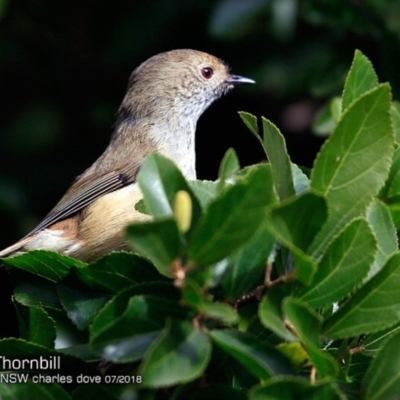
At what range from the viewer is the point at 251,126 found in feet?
8.13

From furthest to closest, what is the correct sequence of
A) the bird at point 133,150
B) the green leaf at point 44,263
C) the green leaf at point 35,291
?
the bird at point 133,150 → the green leaf at point 35,291 → the green leaf at point 44,263

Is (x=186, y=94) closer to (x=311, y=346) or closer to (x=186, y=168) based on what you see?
(x=186, y=168)

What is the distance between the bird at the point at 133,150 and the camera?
14.6ft

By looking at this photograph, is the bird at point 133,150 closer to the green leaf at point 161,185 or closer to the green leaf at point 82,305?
the green leaf at point 82,305

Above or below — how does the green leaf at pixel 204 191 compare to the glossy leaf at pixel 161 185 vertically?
below

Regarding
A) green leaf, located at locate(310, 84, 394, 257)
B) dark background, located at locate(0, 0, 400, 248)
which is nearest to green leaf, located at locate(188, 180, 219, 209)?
green leaf, located at locate(310, 84, 394, 257)

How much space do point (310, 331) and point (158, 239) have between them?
47cm

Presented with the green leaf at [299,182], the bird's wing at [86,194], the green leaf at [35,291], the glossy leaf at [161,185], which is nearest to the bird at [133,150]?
the bird's wing at [86,194]

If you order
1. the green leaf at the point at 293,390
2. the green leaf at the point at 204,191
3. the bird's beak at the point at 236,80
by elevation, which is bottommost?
the green leaf at the point at 293,390

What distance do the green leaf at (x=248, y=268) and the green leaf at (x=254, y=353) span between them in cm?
18

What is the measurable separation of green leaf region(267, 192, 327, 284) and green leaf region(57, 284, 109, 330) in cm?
70

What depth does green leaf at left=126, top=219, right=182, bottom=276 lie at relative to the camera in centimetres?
163

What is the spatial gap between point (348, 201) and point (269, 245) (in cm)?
24

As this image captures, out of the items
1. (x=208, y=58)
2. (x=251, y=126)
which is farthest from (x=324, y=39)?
(x=251, y=126)
